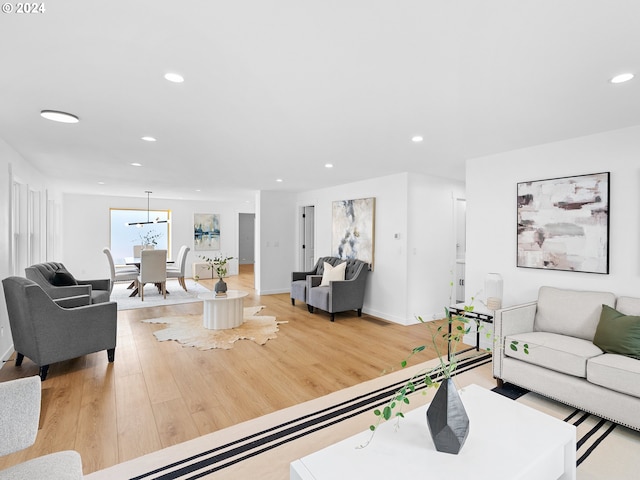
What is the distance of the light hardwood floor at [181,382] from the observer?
2250 millimetres

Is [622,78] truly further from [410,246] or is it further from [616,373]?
[410,246]

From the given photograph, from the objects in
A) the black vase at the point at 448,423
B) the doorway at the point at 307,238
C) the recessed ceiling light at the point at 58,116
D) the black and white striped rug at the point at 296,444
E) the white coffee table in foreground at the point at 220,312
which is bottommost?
the black and white striped rug at the point at 296,444

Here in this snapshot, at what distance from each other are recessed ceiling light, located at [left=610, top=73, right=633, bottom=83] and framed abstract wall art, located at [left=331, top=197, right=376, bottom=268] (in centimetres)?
364

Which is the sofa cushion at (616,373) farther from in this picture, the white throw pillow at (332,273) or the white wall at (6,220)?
the white wall at (6,220)

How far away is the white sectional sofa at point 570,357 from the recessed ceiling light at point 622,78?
177cm

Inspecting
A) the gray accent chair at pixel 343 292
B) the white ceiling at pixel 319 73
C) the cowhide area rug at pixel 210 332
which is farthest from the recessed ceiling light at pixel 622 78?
the cowhide area rug at pixel 210 332

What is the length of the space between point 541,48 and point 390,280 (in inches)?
156

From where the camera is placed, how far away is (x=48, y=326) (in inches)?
119

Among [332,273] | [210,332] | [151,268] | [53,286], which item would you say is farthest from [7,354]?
[332,273]

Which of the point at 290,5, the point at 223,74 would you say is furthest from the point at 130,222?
the point at 290,5

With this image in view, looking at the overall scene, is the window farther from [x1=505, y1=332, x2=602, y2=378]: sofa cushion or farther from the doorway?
[x1=505, y1=332, x2=602, y2=378]: sofa cushion

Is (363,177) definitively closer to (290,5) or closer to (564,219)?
(564,219)

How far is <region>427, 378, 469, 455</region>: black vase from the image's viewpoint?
1504 mm

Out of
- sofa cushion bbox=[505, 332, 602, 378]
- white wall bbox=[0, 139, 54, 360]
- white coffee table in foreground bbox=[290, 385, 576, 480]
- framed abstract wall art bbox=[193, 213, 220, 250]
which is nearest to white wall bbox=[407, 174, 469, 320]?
sofa cushion bbox=[505, 332, 602, 378]
